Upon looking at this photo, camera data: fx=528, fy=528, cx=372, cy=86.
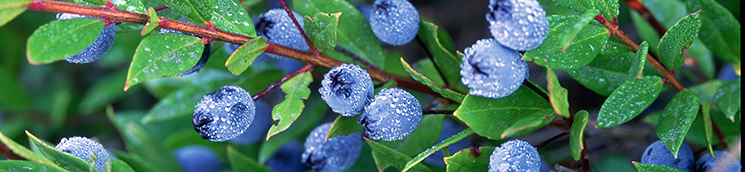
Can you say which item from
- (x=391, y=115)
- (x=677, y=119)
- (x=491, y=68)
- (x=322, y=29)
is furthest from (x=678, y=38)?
(x=322, y=29)

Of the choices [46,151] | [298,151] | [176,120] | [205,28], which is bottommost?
[176,120]

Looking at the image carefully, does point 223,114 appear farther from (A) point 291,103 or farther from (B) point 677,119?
(B) point 677,119

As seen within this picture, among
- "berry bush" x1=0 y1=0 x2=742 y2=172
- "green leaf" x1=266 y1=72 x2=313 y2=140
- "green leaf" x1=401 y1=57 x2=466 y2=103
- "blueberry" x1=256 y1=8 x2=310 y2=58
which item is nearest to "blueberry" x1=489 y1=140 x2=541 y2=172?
"berry bush" x1=0 y1=0 x2=742 y2=172

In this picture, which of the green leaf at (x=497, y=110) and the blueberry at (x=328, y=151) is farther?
the blueberry at (x=328, y=151)

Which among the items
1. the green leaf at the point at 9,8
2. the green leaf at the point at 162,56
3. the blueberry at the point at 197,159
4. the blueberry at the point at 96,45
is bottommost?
the blueberry at the point at 197,159

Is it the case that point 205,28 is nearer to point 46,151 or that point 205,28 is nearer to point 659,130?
point 46,151

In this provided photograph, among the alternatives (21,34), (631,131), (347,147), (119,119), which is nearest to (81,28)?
(347,147)

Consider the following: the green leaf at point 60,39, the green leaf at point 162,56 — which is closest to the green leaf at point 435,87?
the green leaf at point 162,56

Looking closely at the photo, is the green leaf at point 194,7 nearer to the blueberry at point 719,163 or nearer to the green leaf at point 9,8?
the green leaf at point 9,8
